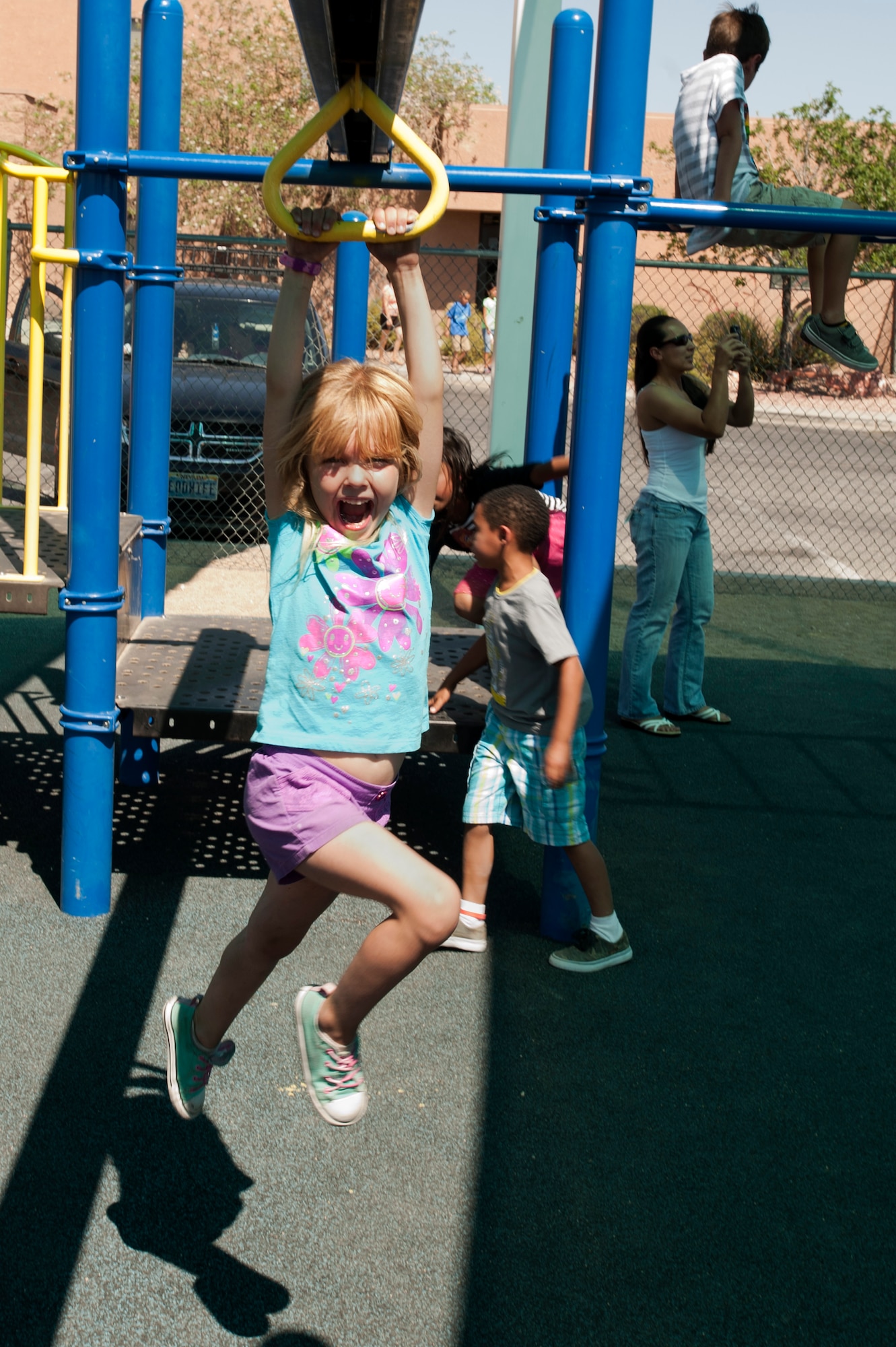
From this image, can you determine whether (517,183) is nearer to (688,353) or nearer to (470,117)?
(688,353)

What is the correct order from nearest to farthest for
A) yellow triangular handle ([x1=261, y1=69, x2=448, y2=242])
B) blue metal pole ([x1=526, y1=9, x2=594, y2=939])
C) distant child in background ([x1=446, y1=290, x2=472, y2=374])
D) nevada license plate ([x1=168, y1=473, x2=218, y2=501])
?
yellow triangular handle ([x1=261, y1=69, x2=448, y2=242]), blue metal pole ([x1=526, y1=9, x2=594, y2=939]), nevada license plate ([x1=168, y1=473, x2=218, y2=501]), distant child in background ([x1=446, y1=290, x2=472, y2=374])

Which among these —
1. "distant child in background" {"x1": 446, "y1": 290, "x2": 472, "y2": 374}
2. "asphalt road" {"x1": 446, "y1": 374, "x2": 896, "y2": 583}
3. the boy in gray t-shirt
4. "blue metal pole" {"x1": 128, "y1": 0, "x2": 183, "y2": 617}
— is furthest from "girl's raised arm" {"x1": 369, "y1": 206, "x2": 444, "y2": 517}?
"distant child in background" {"x1": 446, "y1": 290, "x2": 472, "y2": 374}

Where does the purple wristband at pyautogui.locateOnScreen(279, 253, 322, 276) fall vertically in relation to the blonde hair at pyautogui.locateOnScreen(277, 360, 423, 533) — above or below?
above

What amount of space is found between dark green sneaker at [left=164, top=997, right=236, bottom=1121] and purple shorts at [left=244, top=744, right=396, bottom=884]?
41 centimetres

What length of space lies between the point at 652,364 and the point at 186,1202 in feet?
14.3

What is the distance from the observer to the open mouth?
2.46 m

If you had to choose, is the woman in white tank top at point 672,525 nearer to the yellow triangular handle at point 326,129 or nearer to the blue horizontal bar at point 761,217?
the blue horizontal bar at point 761,217

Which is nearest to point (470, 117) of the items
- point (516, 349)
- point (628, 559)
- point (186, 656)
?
point (628, 559)

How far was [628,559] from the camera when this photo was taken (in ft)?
35.9

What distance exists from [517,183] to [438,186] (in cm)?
86

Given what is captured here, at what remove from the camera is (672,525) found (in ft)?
19.5

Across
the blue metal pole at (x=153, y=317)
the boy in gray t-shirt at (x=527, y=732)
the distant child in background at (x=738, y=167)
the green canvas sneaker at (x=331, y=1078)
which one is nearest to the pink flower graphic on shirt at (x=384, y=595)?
the green canvas sneaker at (x=331, y=1078)

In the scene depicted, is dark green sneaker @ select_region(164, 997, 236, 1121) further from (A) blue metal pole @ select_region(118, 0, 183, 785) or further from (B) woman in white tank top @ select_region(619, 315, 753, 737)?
(B) woman in white tank top @ select_region(619, 315, 753, 737)

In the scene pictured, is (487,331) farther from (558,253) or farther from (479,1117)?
(479,1117)
